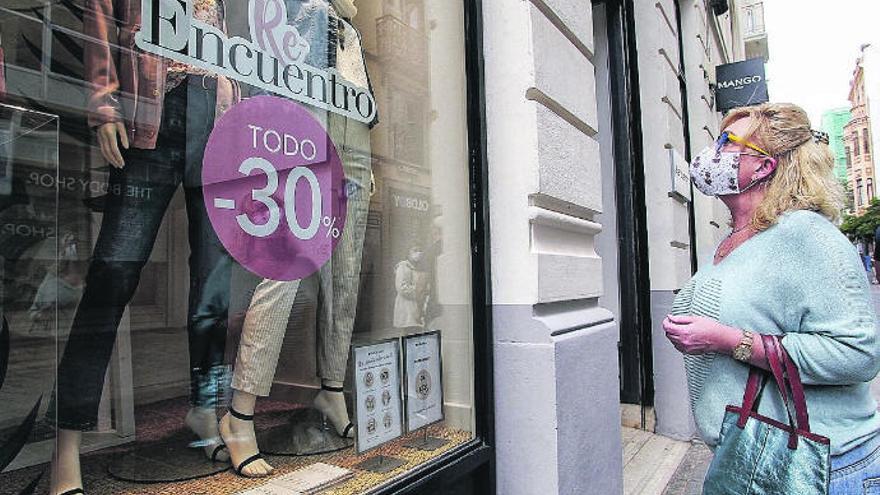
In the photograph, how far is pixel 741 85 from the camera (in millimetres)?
8133

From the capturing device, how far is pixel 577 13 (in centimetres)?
336

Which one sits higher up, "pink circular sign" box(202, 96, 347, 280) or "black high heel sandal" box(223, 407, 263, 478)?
"pink circular sign" box(202, 96, 347, 280)

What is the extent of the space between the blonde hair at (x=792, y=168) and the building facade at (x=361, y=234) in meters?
1.00

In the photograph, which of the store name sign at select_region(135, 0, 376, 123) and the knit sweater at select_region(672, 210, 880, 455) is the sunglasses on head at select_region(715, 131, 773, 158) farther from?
the store name sign at select_region(135, 0, 376, 123)

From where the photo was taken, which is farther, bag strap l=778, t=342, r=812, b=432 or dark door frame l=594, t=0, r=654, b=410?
dark door frame l=594, t=0, r=654, b=410

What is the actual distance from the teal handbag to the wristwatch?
44 millimetres

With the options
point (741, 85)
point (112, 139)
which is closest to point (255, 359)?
point (112, 139)

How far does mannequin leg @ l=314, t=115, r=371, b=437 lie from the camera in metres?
2.58

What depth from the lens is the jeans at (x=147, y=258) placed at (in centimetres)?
180

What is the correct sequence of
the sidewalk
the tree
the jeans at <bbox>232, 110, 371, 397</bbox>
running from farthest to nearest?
the tree, the sidewalk, the jeans at <bbox>232, 110, 371, 397</bbox>

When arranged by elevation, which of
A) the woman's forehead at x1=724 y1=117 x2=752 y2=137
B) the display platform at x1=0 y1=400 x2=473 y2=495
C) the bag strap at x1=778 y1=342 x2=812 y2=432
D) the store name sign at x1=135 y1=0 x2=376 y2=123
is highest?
the store name sign at x1=135 y1=0 x2=376 y2=123

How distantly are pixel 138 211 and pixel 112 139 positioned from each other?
265mm

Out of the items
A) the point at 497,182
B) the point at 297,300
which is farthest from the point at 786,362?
the point at 297,300

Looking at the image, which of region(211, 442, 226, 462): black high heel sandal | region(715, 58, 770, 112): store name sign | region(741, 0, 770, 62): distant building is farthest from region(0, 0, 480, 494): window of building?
region(741, 0, 770, 62): distant building
